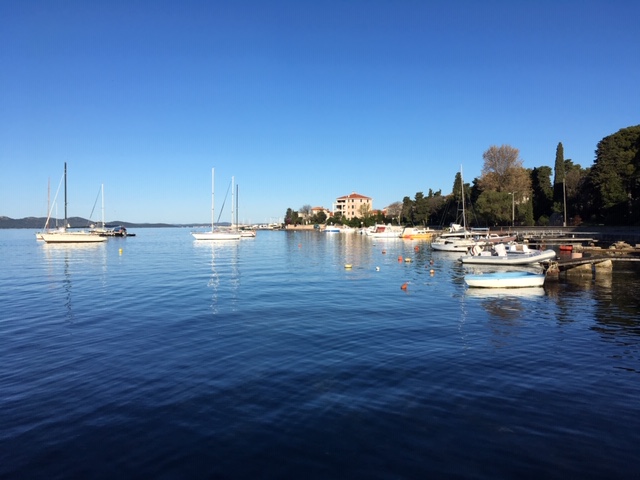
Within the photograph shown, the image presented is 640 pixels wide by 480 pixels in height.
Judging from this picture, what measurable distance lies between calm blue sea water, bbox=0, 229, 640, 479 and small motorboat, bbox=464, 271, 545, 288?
5.03m

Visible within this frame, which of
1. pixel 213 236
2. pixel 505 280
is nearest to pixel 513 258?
pixel 505 280

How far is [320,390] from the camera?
11062 millimetres

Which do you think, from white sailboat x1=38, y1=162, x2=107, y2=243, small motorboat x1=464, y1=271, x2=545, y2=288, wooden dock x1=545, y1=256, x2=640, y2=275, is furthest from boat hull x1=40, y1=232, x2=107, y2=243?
wooden dock x1=545, y1=256, x2=640, y2=275

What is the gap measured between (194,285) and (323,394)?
2288 centimetres

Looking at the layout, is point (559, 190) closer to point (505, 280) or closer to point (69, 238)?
point (505, 280)

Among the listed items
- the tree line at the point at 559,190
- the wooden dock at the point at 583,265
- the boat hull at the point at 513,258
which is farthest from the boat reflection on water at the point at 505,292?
the tree line at the point at 559,190

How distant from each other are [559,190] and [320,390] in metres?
95.6

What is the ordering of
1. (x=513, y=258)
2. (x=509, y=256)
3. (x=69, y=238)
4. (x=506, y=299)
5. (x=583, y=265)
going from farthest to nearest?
(x=69, y=238) → (x=509, y=256) → (x=513, y=258) → (x=583, y=265) → (x=506, y=299)

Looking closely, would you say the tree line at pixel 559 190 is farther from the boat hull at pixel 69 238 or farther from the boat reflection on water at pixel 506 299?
the boat hull at pixel 69 238

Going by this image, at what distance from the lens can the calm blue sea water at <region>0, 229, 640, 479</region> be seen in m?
7.92

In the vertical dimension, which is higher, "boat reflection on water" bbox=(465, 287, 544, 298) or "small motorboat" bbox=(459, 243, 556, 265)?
"small motorboat" bbox=(459, 243, 556, 265)

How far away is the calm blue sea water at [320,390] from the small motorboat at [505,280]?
503 cm

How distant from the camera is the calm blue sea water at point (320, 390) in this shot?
7.92 meters

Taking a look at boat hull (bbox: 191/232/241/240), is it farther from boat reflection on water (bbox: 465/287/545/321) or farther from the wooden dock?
boat reflection on water (bbox: 465/287/545/321)
